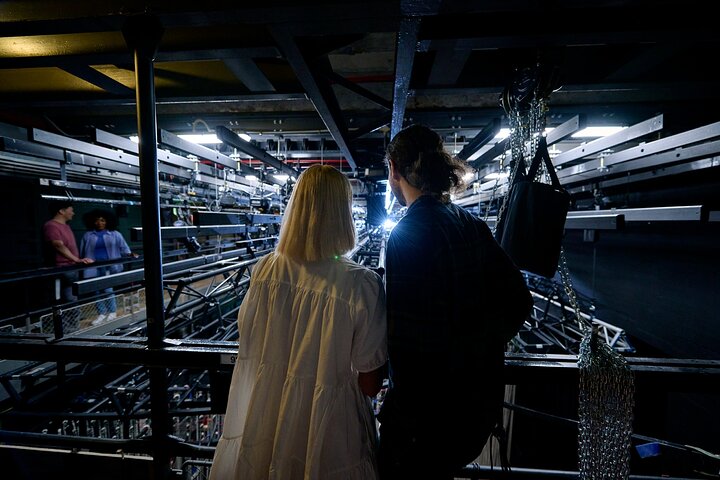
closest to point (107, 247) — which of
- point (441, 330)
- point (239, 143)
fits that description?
point (239, 143)

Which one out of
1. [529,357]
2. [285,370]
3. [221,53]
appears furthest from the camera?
[221,53]

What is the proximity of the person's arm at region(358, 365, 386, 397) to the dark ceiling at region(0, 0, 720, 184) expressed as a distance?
5.09ft

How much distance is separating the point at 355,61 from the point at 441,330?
2.56m

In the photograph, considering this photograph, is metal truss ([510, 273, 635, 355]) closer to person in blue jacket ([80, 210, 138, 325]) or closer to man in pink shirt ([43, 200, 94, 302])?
man in pink shirt ([43, 200, 94, 302])

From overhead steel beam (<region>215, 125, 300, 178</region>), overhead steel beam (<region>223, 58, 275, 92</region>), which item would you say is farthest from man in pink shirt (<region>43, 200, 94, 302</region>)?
overhead steel beam (<region>223, 58, 275, 92</region>)

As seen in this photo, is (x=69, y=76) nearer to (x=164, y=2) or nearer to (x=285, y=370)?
(x=164, y=2)

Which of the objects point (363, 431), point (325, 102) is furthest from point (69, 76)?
point (363, 431)

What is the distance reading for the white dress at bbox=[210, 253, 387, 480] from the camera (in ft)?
3.61

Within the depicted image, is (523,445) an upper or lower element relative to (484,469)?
lower

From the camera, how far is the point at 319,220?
3.87ft

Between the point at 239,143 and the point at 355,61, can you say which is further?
the point at 239,143

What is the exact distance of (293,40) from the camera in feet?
4.98

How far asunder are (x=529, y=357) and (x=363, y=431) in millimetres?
897

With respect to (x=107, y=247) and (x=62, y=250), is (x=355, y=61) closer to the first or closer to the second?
(x=62, y=250)
